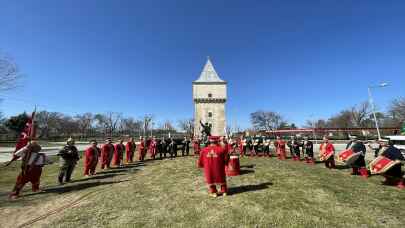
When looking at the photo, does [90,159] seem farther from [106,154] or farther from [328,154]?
[328,154]

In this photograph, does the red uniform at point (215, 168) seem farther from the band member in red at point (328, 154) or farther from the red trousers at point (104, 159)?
the red trousers at point (104, 159)

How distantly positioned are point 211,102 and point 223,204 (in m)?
46.9

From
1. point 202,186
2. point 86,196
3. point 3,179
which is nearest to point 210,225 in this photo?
point 202,186

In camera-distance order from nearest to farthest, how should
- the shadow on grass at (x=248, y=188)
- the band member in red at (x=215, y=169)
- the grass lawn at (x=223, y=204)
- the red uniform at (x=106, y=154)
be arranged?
the grass lawn at (x=223, y=204), the band member in red at (x=215, y=169), the shadow on grass at (x=248, y=188), the red uniform at (x=106, y=154)

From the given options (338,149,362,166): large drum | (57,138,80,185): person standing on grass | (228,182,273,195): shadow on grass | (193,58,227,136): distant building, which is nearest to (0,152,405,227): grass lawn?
(228,182,273,195): shadow on grass

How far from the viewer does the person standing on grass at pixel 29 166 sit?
8219 millimetres

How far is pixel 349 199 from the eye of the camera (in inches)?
252

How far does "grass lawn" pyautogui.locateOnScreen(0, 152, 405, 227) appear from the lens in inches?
211

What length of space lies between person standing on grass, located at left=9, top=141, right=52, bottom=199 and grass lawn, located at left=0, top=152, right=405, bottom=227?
446 millimetres

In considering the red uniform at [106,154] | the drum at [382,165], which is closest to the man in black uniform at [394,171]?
the drum at [382,165]

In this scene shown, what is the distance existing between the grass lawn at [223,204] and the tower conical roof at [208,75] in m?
45.7

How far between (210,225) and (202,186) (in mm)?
2768

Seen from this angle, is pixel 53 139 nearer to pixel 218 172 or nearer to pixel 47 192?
pixel 47 192

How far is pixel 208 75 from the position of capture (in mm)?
54781
